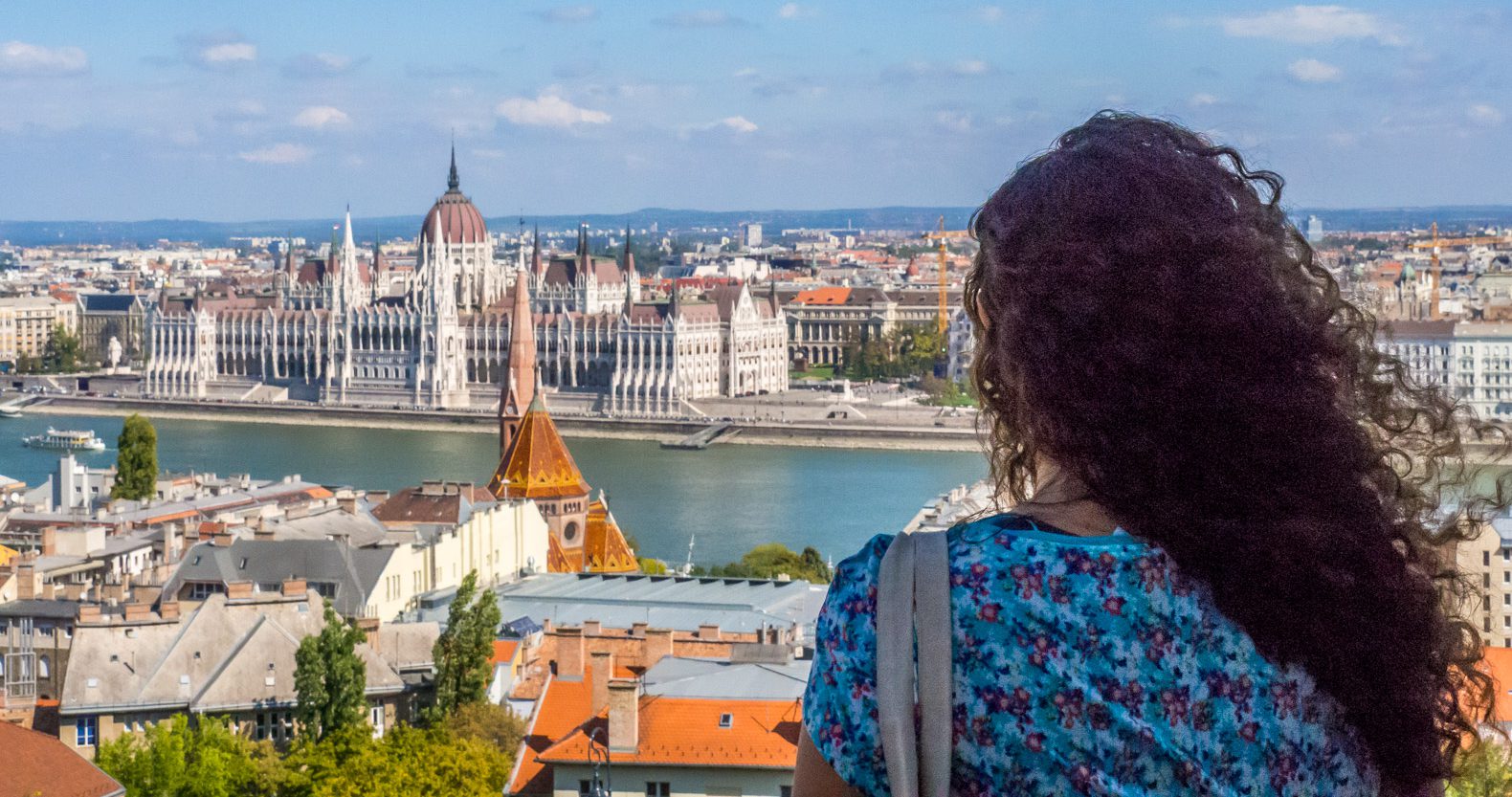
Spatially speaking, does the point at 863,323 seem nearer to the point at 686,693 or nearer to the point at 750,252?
the point at 686,693

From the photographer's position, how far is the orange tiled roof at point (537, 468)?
12.2 m

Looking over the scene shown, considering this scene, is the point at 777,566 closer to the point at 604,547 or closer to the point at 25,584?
the point at 604,547

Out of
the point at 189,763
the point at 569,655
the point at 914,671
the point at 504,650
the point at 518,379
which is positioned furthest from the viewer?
the point at 518,379

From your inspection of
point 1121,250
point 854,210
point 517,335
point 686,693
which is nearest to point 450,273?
point 517,335

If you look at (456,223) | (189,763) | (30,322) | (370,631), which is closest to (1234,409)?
(189,763)

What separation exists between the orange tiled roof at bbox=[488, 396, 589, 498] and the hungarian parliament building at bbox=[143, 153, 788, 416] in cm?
1493

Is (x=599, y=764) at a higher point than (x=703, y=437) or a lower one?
higher

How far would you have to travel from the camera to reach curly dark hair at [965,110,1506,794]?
737 millimetres

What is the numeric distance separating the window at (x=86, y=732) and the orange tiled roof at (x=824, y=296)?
31473 millimetres

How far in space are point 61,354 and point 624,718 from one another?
109 feet

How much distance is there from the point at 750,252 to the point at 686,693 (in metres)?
71.2

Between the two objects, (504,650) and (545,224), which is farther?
(545,224)

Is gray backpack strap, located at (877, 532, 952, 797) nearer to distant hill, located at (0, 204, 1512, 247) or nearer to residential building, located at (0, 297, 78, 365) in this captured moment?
residential building, located at (0, 297, 78, 365)

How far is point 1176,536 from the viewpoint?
0.73 meters
